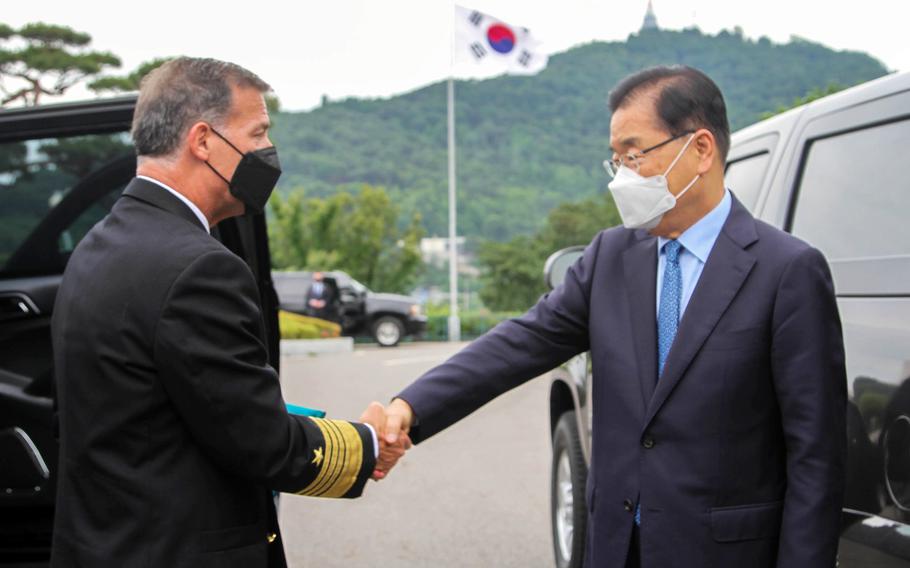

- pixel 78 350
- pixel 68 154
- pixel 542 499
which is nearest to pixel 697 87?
pixel 78 350

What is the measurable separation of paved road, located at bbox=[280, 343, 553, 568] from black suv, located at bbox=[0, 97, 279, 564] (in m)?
1.74

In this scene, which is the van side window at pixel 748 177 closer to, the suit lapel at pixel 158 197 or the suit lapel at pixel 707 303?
the suit lapel at pixel 707 303

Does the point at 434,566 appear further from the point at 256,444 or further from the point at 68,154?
the point at 256,444

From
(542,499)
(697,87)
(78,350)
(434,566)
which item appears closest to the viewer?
(78,350)

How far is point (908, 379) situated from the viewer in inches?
104

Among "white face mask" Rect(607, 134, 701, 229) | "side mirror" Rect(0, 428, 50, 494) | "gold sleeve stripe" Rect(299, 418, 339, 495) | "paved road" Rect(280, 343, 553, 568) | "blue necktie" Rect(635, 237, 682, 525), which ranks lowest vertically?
"paved road" Rect(280, 343, 553, 568)

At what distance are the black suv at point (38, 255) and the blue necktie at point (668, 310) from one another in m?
1.80

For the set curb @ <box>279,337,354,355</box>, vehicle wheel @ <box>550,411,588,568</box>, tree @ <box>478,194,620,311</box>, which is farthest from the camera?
tree @ <box>478,194,620,311</box>

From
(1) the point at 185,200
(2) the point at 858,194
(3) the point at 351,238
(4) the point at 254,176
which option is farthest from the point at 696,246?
(3) the point at 351,238

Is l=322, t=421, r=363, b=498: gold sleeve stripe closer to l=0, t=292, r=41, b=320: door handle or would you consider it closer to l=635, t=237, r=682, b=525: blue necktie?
l=635, t=237, r=682, b=525: blue necktie

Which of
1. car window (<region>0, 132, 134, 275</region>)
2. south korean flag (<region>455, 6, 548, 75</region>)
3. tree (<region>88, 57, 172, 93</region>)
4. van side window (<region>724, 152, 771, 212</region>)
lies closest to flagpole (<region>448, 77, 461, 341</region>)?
south korean flag (<region>455, 6, 548, 75</region>)

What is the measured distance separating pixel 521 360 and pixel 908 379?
1.04 metres

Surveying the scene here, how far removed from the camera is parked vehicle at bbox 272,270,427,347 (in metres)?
24.8

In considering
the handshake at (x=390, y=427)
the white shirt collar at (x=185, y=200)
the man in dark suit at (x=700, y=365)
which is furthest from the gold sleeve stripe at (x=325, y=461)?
the man in dark suit at (x=700, y=365)
